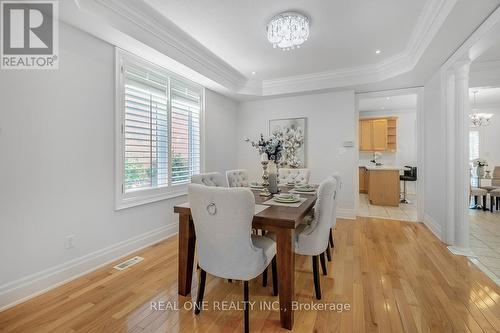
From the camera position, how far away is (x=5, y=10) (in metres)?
1.92

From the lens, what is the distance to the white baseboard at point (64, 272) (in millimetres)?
1872

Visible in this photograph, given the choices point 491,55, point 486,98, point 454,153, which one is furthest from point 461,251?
point 486,98

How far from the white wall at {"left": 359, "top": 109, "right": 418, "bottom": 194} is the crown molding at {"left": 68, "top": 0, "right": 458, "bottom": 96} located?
12.0ft

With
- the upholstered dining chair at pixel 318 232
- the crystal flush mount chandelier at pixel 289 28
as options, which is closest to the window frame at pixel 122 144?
the crystal flush mount chandelier at pixel 289 28

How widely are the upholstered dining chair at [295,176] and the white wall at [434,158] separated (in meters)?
1.83

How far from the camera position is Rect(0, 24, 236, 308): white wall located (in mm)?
1886

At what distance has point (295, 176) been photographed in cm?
360

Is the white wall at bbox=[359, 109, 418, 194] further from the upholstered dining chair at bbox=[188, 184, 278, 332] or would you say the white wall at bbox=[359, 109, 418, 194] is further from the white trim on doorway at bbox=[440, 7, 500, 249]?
the upholstered dining chair at bbox=[188, 184, 278, 332]

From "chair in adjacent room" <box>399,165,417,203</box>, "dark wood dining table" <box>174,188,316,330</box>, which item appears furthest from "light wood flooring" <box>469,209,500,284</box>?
"dark wood dining table" <box>174,188,316,330</box>

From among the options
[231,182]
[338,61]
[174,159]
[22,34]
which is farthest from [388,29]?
[22,34]

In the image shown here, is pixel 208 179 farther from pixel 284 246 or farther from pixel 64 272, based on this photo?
pixel 64 272

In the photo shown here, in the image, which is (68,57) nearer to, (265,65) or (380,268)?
(265,65)

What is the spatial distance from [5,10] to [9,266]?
210cm

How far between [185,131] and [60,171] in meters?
1.84
